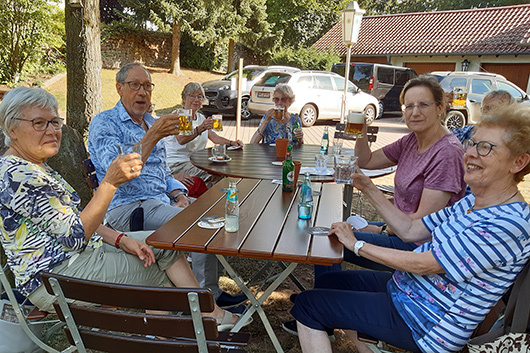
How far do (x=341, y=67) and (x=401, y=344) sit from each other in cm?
1547

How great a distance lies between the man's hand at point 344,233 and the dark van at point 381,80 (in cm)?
1285

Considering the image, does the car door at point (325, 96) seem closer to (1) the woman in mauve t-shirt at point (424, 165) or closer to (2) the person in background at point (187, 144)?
(2) the person in background at point (187, 144)

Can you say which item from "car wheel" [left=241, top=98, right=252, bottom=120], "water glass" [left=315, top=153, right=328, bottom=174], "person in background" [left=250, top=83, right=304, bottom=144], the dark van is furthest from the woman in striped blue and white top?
the dark van

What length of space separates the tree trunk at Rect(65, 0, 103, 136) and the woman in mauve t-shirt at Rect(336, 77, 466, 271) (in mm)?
3787

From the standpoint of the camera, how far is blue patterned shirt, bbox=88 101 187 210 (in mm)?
2691

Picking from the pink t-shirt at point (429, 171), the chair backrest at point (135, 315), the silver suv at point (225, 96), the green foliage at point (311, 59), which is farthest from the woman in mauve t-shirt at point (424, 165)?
the green foliage at point (311, 59)

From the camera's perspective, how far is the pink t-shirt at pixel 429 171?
2.24 m

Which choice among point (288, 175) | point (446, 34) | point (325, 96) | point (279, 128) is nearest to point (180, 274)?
point (288, 175)

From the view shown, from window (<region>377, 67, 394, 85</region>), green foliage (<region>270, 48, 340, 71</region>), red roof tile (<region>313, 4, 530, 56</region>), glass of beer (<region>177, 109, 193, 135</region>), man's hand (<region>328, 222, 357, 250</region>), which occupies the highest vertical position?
red roof tile (<region>313, 4, 530, 56</region>)

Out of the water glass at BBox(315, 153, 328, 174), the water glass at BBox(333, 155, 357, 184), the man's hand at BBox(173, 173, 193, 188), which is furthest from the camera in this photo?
the man's hand at BBox(173, 173, 193, 188)

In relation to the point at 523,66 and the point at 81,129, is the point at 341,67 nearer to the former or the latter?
the point at 523,66

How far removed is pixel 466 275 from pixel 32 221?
1.79m

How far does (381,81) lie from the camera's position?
14.2m

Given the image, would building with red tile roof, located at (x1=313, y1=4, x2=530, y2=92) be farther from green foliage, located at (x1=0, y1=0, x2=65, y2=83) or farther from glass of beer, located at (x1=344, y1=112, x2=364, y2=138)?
glass of beer, located at (x1=344, y1=112, x2=364, y2=138)
